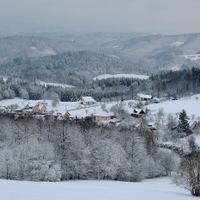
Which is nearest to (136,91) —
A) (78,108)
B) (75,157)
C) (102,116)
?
(78,108)

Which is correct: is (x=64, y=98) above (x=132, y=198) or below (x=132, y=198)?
below

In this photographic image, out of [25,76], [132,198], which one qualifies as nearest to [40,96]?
[25,76]

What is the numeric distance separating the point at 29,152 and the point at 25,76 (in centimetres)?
15636

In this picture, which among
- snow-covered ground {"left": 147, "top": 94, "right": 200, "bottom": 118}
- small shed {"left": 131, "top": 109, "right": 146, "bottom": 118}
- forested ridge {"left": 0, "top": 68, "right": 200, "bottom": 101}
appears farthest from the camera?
forested ridge {"left": 0, "top": 68, "right": 200, "bottom": 101}

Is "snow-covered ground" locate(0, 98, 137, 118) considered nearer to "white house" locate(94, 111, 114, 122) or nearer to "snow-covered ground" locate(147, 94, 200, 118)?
"white house" locate(94, 111, 114, 122)

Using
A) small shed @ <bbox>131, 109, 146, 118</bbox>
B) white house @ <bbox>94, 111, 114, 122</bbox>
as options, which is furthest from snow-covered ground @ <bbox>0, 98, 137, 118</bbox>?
white house @ <bbox>94, 111, 114, 122</bbox>

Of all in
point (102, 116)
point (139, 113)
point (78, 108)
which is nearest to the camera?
point (102, 116)

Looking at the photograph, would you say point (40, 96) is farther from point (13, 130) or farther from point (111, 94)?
point (13, 130)

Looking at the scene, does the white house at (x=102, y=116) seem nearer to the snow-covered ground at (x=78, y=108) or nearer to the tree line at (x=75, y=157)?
the snow-covered ground at (x=78, y=108)

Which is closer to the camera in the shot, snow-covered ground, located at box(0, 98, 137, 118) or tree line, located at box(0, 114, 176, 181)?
tree line, located at box(0, 114, 176, 181)

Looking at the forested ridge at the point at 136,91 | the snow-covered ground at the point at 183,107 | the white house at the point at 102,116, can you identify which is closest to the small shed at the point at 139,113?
the snow-covered ground at the point at 183,107

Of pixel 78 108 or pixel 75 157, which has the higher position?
pixel 75 157

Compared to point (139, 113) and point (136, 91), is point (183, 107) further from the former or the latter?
point (136, 91)

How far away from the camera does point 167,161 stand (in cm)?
3316
